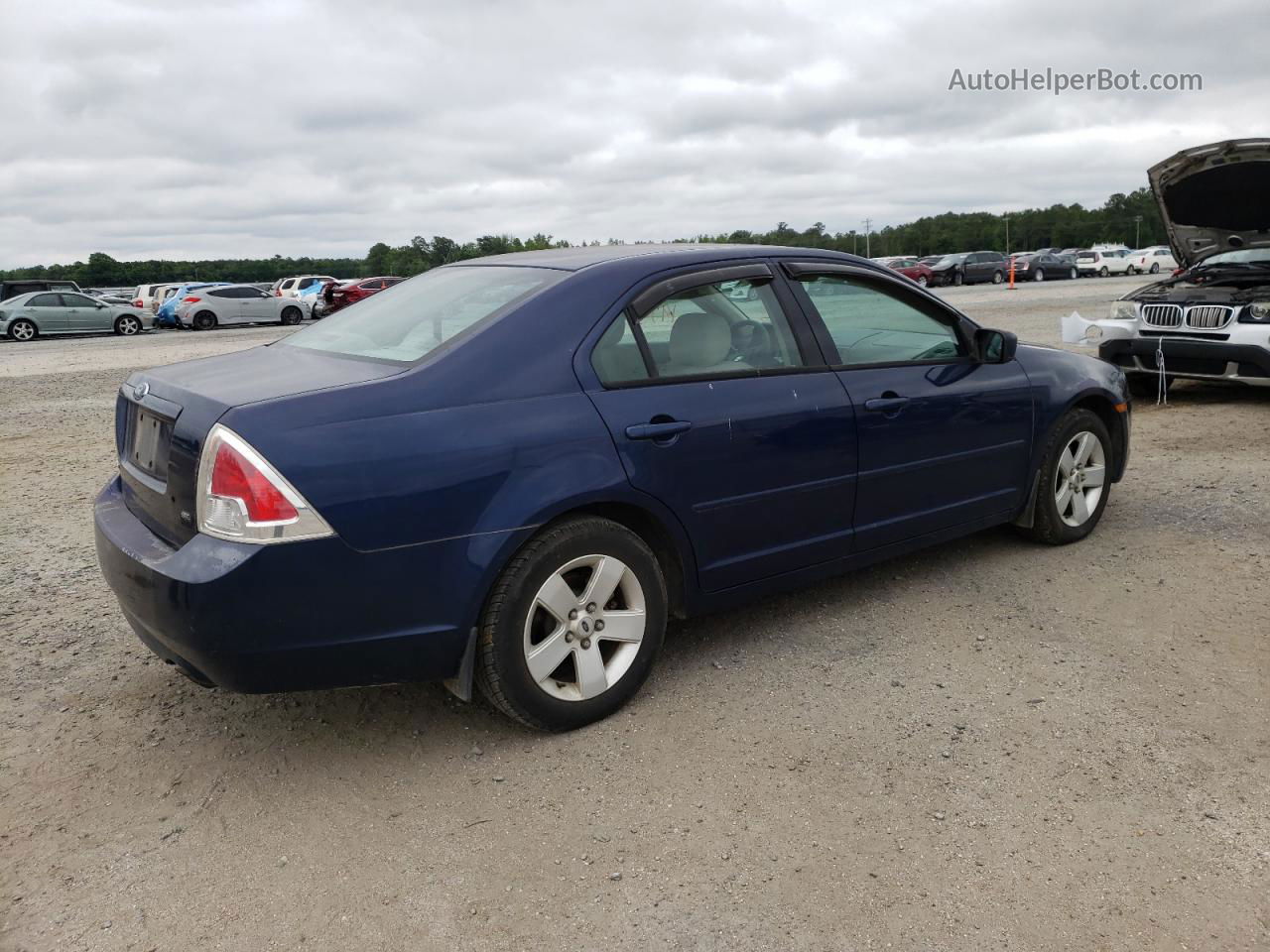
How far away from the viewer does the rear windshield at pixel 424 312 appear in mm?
3488

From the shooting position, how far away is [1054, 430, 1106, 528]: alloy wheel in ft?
16.6

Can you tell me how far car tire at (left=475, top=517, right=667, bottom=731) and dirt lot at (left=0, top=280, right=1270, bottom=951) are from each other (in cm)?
15

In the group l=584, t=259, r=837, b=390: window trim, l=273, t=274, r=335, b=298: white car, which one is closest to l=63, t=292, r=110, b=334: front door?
l=273, t=274, r=335, b=298: white car

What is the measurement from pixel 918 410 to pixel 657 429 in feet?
4.40

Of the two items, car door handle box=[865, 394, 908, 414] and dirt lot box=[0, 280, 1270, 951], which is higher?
car door handle box=[865, 394, 908, 414]

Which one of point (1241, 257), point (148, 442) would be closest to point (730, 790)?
point (148, 442)

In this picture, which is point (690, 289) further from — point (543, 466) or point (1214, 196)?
point (1214, 196)

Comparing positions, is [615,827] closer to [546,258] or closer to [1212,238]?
[546,258]

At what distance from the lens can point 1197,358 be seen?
29.2ft

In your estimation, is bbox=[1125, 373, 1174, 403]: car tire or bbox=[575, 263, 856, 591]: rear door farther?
bbox=[1125, 373, 1174, 403]: car tire

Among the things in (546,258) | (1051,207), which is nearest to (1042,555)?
→ (546,258)

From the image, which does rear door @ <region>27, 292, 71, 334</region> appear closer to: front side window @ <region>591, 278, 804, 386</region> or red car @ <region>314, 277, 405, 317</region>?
red car @ <region>314, 277, 405, 317</region>

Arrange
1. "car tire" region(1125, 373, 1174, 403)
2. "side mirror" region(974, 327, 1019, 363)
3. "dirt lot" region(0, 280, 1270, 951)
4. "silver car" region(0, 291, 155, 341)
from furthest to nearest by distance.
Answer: "silver car" region(0, 291, 155, 341) → "car tire" region(1125, 373, 1174, 403) → "side mirror" region(974, 327, 1019, 363) → "dirt lot" region(0, 280, 1270, 951)

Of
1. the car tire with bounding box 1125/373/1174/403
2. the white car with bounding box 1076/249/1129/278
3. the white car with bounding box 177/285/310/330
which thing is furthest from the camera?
the white car with bounding box 1076/249/1129/278
